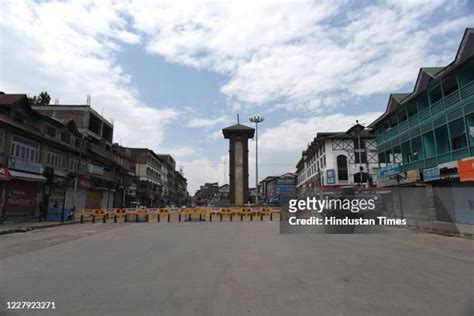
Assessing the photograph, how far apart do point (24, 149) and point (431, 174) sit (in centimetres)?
3265

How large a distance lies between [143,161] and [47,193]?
38521 millimetres

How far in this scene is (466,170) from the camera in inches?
753

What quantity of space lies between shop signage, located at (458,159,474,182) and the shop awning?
31.1 meters

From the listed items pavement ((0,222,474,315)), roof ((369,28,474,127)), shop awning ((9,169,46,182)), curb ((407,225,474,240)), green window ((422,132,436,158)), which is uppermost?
roof ((369,28,474,127))

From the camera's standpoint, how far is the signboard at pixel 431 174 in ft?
73.7

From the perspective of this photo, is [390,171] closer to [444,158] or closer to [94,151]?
[444,158]

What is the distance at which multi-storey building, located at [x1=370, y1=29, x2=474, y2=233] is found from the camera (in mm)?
19750

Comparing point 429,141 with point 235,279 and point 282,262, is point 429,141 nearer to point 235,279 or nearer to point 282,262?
point 282,262

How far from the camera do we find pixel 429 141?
25328 mm

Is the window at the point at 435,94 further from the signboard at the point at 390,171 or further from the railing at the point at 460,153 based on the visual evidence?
the signboard at the point at 390,171

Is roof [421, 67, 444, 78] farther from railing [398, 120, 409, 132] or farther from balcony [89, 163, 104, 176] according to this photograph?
balcony [89, 163, 104, 176]

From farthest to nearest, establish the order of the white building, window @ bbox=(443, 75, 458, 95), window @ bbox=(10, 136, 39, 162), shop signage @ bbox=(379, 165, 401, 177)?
the white building → shop signage @ bbox=(379, 165, 401, 177) → window @ bbox=(10, 136, 39, 162) → window @ bbox=(443, 75, 458, 95)

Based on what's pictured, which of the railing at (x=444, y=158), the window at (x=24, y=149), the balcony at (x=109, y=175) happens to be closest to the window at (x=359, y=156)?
the railing at (x=444, y=158)

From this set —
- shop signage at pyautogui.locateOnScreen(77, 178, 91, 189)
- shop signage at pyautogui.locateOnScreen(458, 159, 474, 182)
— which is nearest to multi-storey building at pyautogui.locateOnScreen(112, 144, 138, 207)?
shop signage at pyautogui.locateOnScreen(77, 178, 91, 189)
